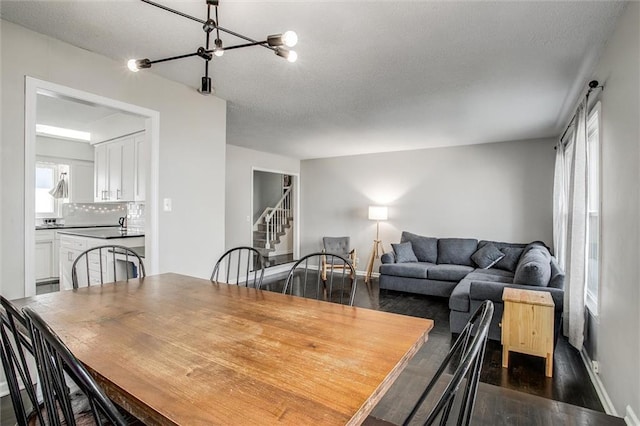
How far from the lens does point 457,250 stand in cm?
539

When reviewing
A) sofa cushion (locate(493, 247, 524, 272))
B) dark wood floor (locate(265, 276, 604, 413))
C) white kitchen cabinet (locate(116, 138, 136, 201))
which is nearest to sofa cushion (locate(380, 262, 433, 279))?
sofa cushion (locate(493, 247, 524, 272))

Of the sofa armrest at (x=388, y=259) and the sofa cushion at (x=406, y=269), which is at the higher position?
the sofa armrest at (x=388, y=259)

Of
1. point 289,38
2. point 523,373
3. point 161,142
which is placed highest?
point 289,38

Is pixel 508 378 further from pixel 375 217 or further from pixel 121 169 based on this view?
pixel 121 169

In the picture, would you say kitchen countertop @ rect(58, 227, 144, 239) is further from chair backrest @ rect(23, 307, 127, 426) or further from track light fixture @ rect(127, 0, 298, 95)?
chair backrest @ rect(23, 307, 127, 426)

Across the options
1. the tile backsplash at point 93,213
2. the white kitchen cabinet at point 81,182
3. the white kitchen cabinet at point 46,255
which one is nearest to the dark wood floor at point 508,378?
the white kitchen cabinet at point 46,255

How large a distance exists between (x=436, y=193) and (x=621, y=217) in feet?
13.4

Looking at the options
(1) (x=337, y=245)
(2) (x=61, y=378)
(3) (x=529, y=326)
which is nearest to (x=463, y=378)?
(2) (x=61, y=378)

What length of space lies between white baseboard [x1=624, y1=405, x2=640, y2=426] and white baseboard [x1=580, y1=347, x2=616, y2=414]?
0.26m

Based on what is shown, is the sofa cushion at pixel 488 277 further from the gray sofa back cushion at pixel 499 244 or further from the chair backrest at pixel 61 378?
the chair backrest at pixel 61 378

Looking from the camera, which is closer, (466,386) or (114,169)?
(466,386)

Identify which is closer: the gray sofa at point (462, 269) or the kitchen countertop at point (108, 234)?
the gray sofa at point (462, 269)

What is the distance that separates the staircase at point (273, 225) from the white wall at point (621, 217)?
240 inches

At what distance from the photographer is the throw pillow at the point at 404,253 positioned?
17.9 ft
